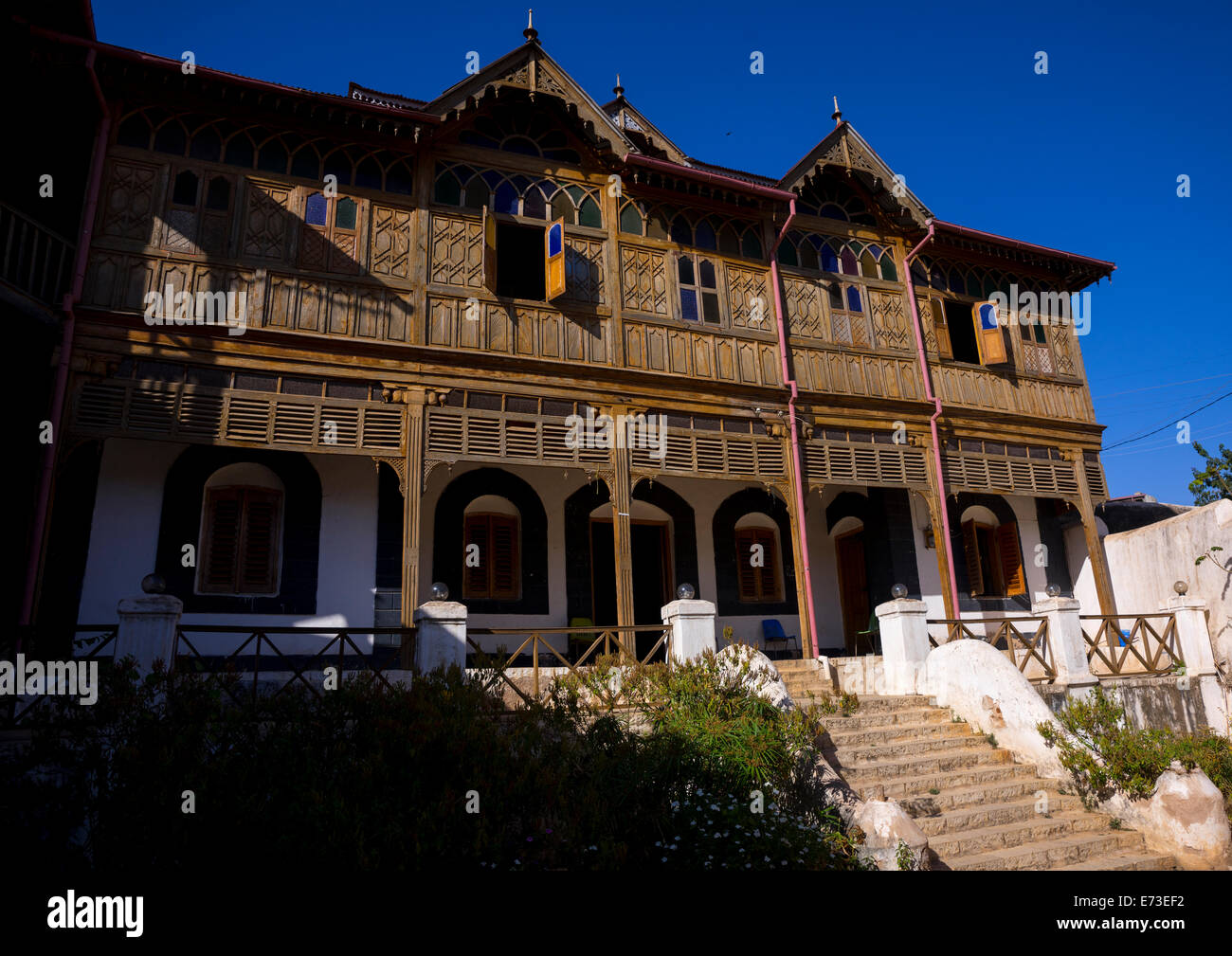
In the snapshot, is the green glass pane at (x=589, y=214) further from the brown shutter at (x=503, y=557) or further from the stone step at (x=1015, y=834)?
the stone step at (x=1015, y=834)

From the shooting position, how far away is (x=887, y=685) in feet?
37.4

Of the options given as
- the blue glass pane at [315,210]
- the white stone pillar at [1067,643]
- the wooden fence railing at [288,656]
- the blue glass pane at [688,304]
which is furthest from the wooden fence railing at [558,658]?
the blue glass pane at [315,210]

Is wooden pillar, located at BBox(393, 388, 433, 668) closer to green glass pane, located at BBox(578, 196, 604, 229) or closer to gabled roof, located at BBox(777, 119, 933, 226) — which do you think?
green glass pane, located at BBox(578, 196, 604, 229)

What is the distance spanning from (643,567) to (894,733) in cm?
644

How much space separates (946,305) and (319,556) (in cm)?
1318

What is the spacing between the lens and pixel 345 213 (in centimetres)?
1233

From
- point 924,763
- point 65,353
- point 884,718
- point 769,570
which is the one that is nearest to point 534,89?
point 65,353

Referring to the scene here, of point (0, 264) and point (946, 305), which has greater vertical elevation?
point (946, 305)

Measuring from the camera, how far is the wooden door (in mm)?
16188

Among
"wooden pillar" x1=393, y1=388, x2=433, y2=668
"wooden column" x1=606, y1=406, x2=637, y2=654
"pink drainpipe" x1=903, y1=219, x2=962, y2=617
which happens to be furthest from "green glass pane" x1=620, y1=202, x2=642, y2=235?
"pink drainpipe" x1=903, y1=219, x2=962, y2=617

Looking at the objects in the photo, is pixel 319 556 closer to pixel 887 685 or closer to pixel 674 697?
pixel 674 697

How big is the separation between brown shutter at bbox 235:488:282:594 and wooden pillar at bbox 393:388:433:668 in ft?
6.90

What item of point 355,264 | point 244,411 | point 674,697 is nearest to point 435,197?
point 355,264
